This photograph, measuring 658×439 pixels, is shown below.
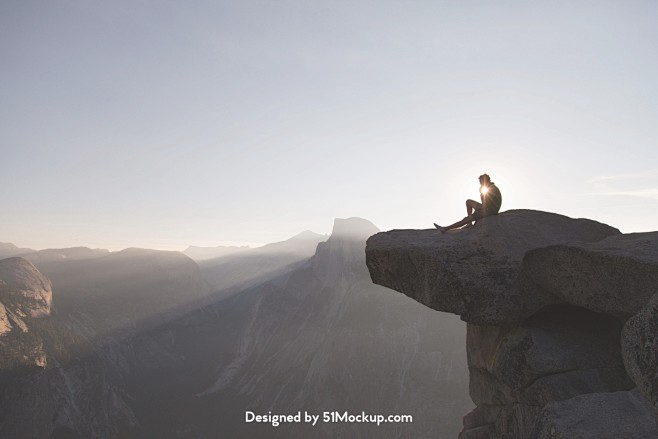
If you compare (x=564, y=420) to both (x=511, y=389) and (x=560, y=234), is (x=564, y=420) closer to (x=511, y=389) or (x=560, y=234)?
(x=511, y=389)

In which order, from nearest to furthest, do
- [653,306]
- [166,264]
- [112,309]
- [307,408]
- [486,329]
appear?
[653,306] < [486,329] < [307,408] < [112,309] < [166,264]

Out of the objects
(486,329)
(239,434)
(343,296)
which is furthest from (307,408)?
(486,329)

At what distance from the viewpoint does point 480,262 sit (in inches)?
390

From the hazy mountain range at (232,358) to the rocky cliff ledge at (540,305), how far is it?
44.8m

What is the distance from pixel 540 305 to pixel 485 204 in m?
4.32

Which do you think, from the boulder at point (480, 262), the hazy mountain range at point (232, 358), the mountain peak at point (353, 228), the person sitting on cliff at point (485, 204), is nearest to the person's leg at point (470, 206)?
the person sitting on cliff at point (485, 204)

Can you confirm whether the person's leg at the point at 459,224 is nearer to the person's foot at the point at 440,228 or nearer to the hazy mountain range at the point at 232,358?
the person's foot at the point at 440,228

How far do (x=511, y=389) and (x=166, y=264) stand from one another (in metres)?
136

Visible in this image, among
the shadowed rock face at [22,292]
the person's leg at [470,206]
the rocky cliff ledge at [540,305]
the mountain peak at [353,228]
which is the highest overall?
the mountain peak at [353,228]

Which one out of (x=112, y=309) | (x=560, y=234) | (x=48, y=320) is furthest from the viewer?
(x=112, y=309)

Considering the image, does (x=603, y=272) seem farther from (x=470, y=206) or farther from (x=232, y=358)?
(x=232, y=358)

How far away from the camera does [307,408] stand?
60.5 metres

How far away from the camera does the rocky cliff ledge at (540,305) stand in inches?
255

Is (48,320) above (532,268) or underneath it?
underneath
